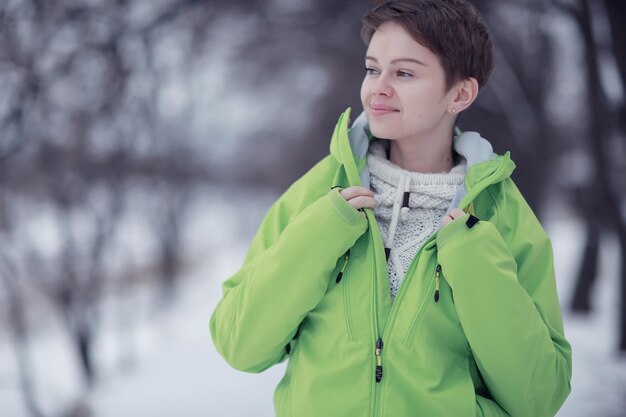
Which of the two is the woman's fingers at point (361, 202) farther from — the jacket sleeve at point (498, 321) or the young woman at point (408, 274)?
the jacket sleeve at point (498, 321)

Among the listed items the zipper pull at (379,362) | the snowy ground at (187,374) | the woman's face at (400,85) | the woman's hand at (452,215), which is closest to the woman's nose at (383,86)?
the woman's face at (400,85)

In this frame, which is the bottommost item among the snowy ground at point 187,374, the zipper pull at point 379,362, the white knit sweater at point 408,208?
the snowy ground at point 187,374

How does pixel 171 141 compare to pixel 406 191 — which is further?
pixel 171 141

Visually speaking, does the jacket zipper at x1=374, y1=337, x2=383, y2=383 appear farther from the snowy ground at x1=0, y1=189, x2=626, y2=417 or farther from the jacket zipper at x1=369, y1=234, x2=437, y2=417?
the snowy ground at x1=0, y1=189, x2=626, y2=417

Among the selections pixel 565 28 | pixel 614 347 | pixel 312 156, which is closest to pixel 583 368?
pixel 614 347

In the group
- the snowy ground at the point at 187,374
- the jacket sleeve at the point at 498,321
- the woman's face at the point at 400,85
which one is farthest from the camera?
the snowy ground at the point at 187,374

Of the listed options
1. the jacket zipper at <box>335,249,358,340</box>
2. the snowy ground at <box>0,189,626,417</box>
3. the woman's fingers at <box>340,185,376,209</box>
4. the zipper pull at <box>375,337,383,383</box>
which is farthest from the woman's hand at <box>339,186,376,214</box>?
the snowy ground at <box>0,189,626,417</box>

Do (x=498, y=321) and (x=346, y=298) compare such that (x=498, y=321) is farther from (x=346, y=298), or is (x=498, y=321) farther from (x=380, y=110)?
(x=380, y=110)

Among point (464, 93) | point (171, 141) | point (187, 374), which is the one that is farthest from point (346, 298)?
point (171, 141)

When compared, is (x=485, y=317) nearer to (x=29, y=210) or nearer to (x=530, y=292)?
(x=530, y=292)

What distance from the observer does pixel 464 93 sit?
1180 millimetres

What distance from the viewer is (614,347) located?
12.3ft

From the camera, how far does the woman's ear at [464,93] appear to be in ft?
3.84

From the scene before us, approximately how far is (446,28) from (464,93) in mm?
144
